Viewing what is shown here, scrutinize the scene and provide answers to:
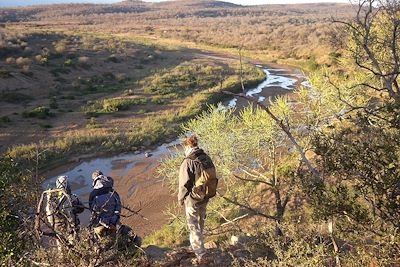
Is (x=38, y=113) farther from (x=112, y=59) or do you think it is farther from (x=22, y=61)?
(x=112, y=59)

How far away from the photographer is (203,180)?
5688 mm

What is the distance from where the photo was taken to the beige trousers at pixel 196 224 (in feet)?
19.4

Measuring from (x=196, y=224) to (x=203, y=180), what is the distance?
75 centimetres

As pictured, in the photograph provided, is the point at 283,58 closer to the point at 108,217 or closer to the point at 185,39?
the point at 185,39

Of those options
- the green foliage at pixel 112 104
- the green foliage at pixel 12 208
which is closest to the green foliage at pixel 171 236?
the green foliage at pixel 12 208

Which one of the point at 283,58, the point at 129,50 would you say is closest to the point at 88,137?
the point at 129,50

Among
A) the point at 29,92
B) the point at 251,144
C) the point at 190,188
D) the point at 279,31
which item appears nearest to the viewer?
the point at 190,188

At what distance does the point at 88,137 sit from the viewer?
20.5m

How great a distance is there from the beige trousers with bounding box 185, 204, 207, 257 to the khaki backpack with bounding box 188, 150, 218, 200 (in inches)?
10.8

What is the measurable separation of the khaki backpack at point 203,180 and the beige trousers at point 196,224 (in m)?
0.27

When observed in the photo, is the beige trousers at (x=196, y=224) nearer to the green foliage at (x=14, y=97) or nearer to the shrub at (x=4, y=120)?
the shrub at (x=4, y=120)

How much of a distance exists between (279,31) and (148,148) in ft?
196

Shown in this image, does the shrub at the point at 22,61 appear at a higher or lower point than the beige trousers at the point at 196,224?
lower

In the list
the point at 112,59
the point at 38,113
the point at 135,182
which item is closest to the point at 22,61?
the point at 112,59
